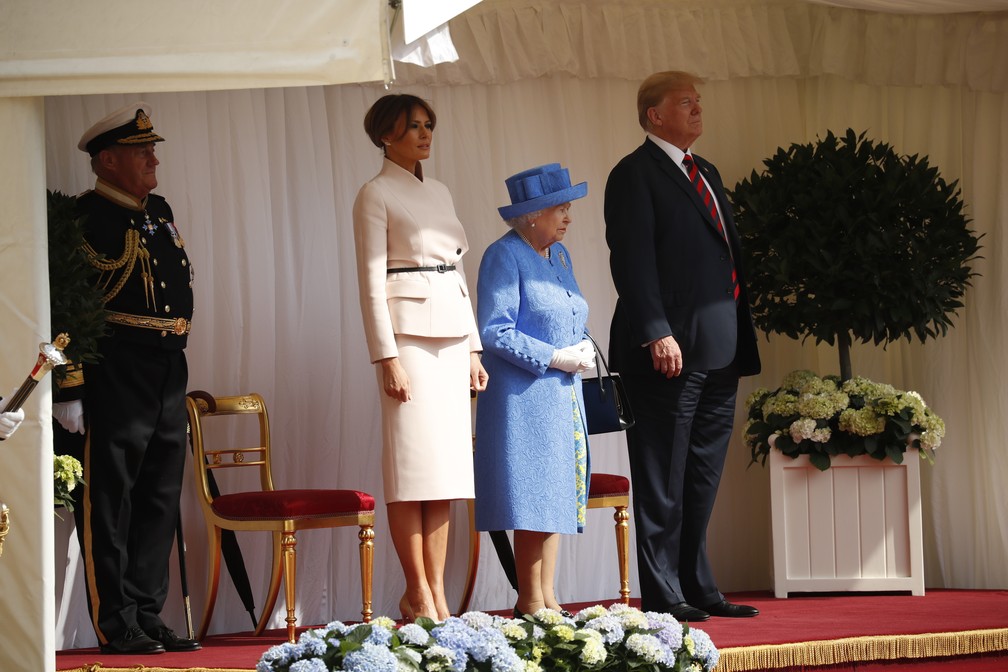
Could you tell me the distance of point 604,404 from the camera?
4402mm

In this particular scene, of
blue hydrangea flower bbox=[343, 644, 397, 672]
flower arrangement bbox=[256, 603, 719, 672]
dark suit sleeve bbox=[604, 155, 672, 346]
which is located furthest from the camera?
dark suit sleeve bbox=[604, 155, 672, 346]

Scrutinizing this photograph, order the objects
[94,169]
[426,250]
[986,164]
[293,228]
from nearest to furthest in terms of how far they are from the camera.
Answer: [426,250]
[94,169]
[293,228]
[986,164]

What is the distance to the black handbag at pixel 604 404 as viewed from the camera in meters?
4.39

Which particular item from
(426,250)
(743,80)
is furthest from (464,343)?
(743,80)

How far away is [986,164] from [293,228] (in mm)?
2805

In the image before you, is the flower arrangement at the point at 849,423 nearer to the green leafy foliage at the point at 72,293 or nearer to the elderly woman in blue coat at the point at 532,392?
the elderly woman in blue coat at the point at 532,392

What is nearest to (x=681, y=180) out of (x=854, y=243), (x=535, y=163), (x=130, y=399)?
(x=854, y=243)

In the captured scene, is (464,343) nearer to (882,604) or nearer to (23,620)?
(23,620)

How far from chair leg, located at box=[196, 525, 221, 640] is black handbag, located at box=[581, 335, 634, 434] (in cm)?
135

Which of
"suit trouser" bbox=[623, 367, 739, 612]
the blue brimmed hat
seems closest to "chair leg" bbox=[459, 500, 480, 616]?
"suit trouser" bbox=[623, 367, 739, 612]

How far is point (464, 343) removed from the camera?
4.26 meters

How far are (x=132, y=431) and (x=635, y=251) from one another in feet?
5.43

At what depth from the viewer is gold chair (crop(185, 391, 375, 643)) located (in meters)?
4.45

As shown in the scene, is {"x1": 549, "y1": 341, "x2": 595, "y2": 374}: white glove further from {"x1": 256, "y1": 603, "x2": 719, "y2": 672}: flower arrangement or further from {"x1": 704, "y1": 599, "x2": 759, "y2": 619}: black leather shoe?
{"x1": 256, "y1": 603, "x2": 719, "y2": 672}: flower arrangement
